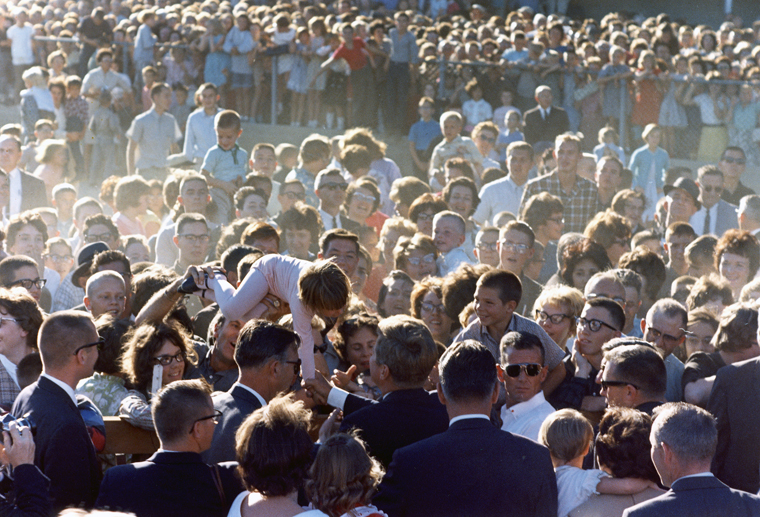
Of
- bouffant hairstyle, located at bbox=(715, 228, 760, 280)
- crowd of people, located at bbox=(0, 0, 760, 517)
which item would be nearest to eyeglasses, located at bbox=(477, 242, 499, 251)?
crowd of people, located at bbox=(0, 0, 760, 517)

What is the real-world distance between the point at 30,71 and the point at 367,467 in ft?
36.0

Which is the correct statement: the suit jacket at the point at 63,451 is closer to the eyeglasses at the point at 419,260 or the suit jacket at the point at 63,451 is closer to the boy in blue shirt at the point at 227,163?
the eyeglasses at the point at 419,260

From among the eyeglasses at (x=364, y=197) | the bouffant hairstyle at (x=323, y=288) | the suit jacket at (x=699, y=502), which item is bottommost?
the suit jacket at (x=699, y=502)

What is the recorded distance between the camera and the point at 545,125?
1184cm

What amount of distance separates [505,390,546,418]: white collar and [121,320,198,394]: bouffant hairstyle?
158cm

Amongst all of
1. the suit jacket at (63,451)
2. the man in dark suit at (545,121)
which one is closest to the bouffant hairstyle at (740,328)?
the suit jacket at (63,451)

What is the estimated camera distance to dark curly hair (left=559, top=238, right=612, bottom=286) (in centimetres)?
644

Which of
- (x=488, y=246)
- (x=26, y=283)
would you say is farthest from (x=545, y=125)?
(x=26, y=283)

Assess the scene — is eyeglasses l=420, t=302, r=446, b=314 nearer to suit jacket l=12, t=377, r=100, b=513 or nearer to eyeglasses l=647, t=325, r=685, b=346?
eyeglasses l=647, t=325, r=685, b=346

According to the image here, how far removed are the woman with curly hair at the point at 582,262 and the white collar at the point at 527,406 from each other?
7.83 ft

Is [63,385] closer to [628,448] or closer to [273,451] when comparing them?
[273,451]

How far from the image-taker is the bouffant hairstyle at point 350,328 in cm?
493

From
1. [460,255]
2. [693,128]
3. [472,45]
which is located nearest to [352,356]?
[460,255]

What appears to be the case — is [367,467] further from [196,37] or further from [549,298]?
[196,37]
